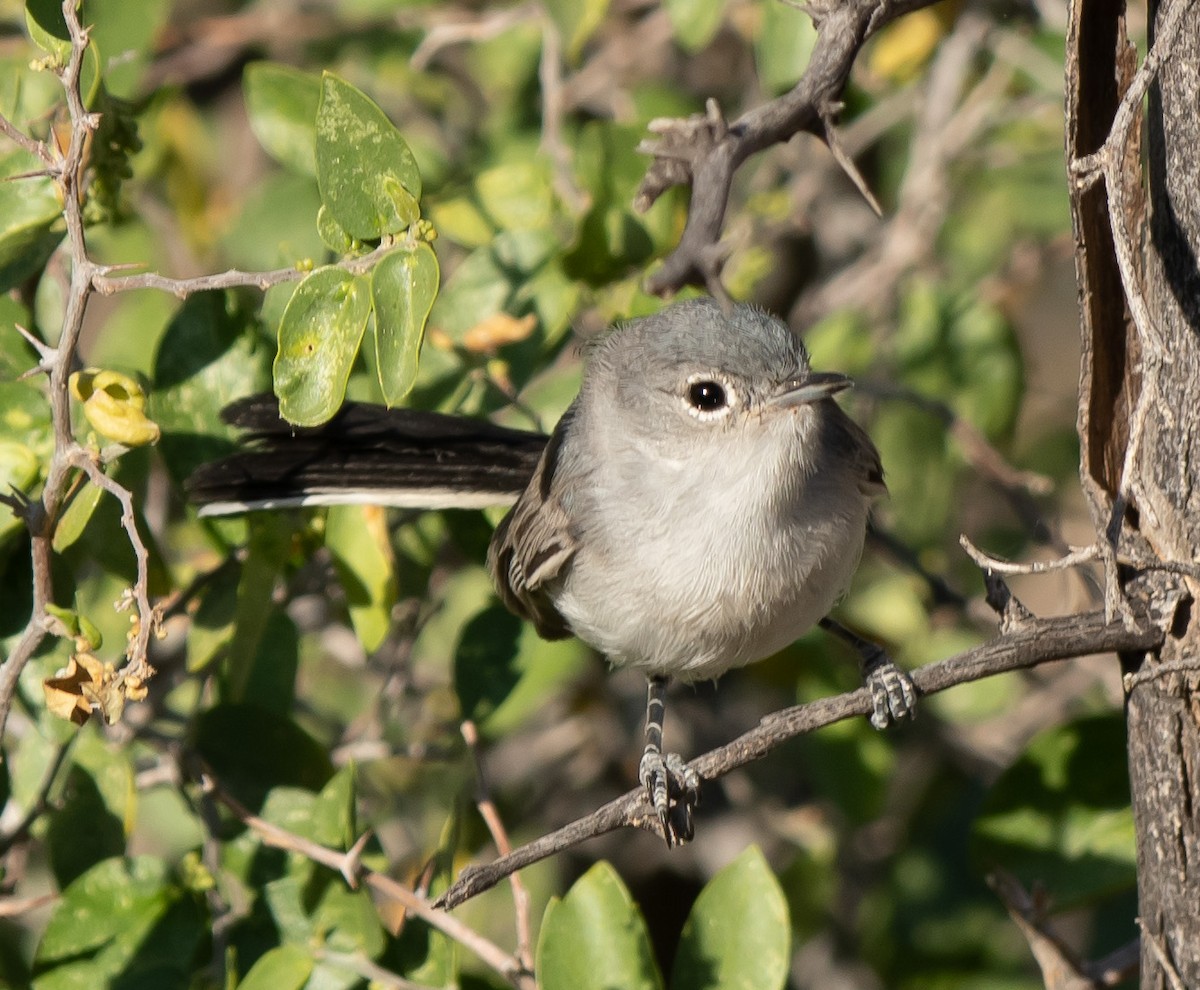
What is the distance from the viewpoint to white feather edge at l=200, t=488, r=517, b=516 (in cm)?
258

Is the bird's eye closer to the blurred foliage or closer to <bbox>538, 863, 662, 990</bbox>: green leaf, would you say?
the blurred foliage

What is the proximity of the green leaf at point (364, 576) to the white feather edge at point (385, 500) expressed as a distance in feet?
0.20

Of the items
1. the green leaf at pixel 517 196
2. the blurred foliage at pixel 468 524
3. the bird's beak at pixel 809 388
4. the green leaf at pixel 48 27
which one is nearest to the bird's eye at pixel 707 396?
the bird's beak at pixel 809 388

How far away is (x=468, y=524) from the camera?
3146 millimetres

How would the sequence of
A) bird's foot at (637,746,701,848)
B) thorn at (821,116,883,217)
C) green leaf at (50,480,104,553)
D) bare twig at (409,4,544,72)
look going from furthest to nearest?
bare twig at (409,4,544,72) < bird's foot at (637,746,701,848) < green leaf at (50,480,104,553) < thorn at (821,116,883,217)

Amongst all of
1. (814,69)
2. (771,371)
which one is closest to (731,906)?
(771,371)

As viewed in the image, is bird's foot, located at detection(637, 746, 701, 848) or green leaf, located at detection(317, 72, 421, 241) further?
bird's foot, located at detection(637, 746, 701, 848)

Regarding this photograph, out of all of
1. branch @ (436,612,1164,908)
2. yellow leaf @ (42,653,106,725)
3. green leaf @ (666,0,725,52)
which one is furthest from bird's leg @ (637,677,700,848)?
green leaf @ (666,0,725,52)

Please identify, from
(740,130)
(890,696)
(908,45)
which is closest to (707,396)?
(890,696)

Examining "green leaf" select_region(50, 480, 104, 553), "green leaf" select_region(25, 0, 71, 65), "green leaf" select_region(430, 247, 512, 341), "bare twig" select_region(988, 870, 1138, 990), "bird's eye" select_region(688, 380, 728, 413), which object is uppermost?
"green leaf" select_region(25, 0, 71, 65)

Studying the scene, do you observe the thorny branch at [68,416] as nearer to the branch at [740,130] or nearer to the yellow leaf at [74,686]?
the yellow leaf at [74,686]

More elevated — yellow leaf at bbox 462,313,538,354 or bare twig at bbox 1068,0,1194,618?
bare twig at bbox 1068,0,1194,618

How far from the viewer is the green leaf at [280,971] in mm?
2180

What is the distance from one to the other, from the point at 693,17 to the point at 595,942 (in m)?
1.87
